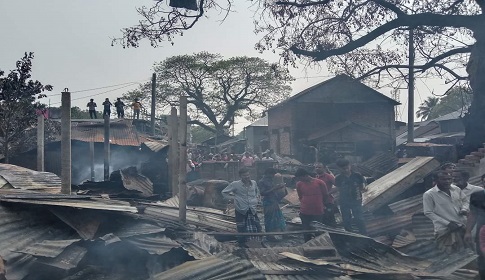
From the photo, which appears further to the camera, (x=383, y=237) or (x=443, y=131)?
(x=443, y=131)

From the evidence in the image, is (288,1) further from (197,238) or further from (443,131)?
(443,131)

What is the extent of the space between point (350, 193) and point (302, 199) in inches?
35.6

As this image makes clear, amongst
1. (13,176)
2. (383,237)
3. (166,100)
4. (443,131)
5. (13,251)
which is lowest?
(383,237)

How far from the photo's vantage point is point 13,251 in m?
4.85

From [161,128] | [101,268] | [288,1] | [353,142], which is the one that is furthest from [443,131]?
[101,268]

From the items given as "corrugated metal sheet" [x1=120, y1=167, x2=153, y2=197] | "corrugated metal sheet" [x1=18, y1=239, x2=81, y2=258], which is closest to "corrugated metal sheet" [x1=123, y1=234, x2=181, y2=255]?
"corrugated metal sheet" [x1=18, y1=239, x2=81, y2=258]

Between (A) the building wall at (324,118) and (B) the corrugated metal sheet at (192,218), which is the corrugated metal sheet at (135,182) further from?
(A) the building wall at (324,118)

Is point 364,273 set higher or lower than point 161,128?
lower

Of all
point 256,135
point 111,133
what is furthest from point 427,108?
point 111,133

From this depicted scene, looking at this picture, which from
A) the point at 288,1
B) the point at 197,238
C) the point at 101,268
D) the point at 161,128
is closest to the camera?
the point at 101,268

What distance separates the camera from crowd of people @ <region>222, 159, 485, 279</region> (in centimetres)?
666

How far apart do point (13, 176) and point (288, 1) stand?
302 inches

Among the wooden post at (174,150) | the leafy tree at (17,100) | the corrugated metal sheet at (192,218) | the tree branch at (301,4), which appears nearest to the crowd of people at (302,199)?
the corrugated metal sheet at (192,218)

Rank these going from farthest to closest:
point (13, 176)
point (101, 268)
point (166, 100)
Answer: point (166, 100), point (13, 176), point (101, 268)
